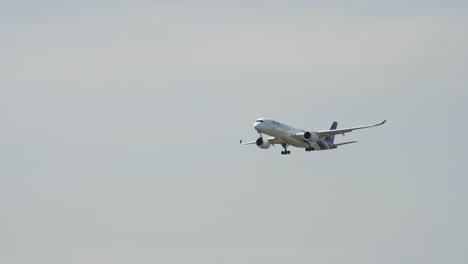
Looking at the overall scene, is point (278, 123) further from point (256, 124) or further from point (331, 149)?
point (331, 149)

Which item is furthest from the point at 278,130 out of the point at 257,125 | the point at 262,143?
the point at 262,143

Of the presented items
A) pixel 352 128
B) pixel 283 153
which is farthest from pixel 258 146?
pixel 352 128

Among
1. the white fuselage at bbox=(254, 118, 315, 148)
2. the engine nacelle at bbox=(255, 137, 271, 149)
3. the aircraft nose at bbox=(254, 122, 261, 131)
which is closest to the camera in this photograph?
the aircraft nose at bbox=(254, 122, 261, 131)

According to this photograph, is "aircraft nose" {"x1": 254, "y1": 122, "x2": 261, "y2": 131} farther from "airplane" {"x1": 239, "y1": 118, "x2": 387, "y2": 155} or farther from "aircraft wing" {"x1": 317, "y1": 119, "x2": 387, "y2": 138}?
"aircraft wing" {"x1": 317, "y1": 119, "x2": 387, "y2": 138}

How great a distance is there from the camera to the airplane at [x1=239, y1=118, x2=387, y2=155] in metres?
128

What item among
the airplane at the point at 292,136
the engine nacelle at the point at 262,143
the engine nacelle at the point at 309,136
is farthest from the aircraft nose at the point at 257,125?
the engine nacelle at the point at 262,143

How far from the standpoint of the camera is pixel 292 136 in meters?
131

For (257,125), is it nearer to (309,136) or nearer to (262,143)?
(309,136)

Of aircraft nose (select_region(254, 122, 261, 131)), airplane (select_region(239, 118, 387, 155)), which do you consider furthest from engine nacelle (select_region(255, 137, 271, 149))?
aircraft nose (select_region(254, 122, 261, 131))

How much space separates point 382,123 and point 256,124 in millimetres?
14841

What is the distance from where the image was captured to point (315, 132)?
13350 centimetres

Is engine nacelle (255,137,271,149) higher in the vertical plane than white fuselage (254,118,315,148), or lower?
higher

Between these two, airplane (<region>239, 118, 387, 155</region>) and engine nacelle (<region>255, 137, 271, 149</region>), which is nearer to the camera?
airplane (<region>239, 118, 387, 155</region>)

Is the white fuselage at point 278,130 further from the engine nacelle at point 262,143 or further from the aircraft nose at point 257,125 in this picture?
the engine nacelle at point 262,143
